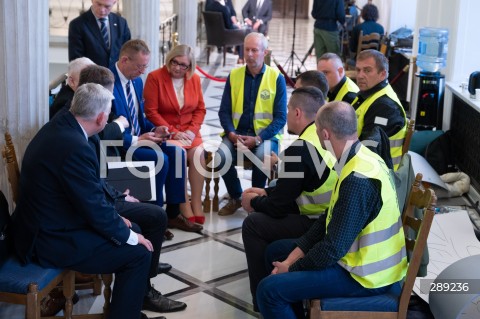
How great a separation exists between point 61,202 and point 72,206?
2.2 inches

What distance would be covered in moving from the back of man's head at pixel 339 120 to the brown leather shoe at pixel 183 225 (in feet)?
8.42

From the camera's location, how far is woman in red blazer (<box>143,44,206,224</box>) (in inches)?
239

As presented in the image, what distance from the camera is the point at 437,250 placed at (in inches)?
220

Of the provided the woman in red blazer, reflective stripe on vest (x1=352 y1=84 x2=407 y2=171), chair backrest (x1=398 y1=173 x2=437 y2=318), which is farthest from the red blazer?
chair backrest (x1=398 y1=173 x2=437 y2=318)

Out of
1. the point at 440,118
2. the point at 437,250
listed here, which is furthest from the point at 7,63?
the point at 440,118

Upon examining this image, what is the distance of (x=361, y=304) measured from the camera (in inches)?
141

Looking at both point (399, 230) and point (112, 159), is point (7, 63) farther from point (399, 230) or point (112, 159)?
point (399, 230)

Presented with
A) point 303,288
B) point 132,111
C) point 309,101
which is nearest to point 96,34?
point 132,111

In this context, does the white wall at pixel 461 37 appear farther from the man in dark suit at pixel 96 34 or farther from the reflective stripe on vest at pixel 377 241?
the reflective stripe on vest at pixel 377 241

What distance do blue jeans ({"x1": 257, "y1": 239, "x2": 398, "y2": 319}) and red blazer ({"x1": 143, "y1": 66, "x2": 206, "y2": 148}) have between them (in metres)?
2.74

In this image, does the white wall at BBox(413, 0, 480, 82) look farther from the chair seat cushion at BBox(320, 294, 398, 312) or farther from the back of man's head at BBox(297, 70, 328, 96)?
the chair seat cushion at BBox(320, 294, 398, 312)

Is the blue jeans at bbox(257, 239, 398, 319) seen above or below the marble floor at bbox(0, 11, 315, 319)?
above

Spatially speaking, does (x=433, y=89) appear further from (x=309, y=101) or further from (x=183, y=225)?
(x=309, y=101)

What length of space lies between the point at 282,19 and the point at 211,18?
11.3 m
